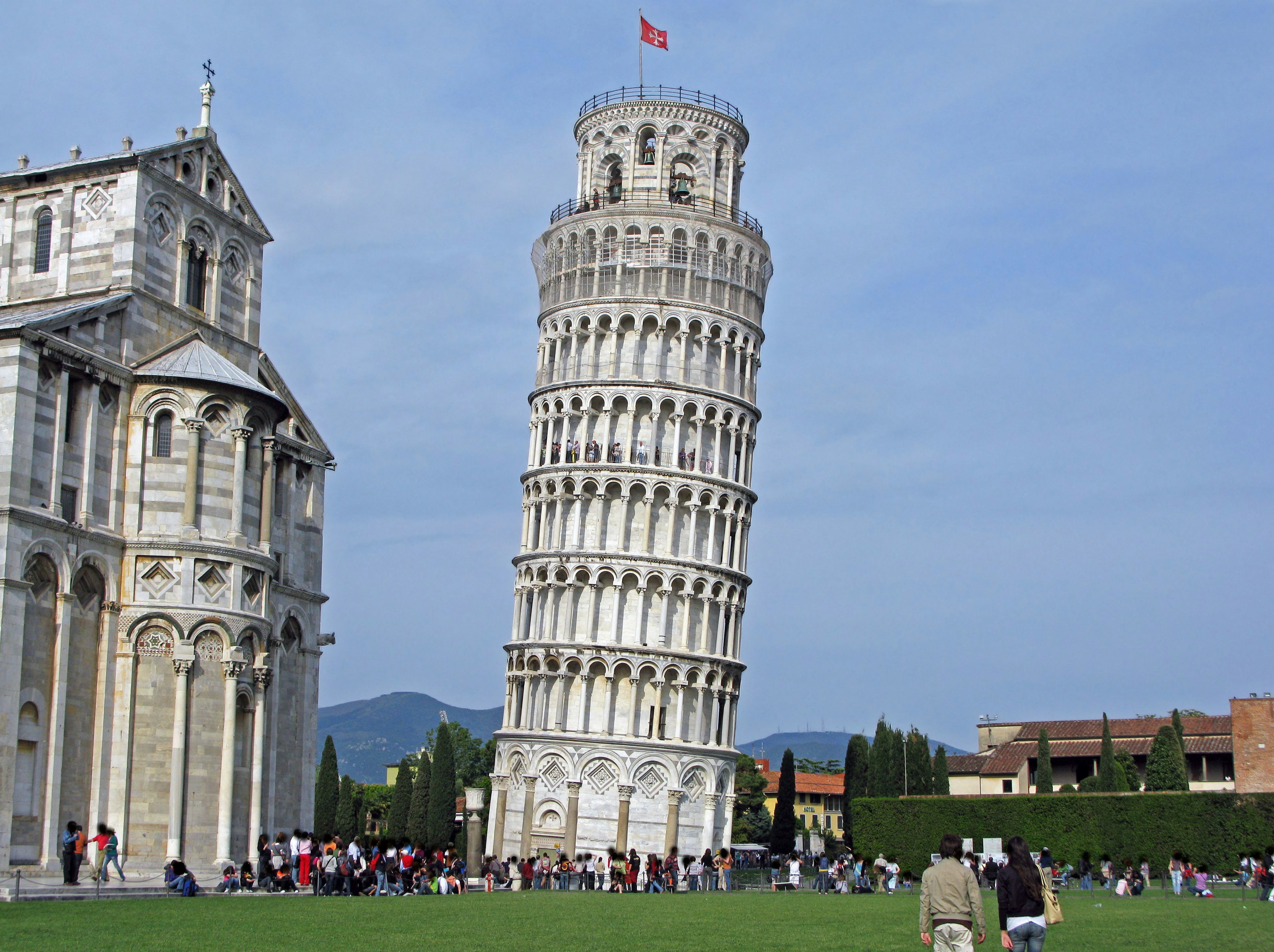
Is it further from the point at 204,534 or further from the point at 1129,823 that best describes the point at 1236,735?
the point at 204,534

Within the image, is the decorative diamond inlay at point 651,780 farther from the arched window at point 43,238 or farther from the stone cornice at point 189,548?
the arched window at point 43,238

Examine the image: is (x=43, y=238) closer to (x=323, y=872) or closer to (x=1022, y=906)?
(x=323, y=872)

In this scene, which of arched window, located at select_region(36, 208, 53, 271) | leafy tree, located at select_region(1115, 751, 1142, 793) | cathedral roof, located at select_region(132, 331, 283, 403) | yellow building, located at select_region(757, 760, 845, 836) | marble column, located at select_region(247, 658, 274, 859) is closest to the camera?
cathedral roof, located at select_region(132, 331, 283, 403)

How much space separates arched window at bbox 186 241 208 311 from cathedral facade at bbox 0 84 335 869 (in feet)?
0.15

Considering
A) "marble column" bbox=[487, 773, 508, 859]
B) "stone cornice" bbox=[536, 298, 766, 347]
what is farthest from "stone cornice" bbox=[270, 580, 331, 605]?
"stone cornice" bbox=[536, 298, 766, 347]

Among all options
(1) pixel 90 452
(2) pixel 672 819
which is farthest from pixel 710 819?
(1) pixel 90 452

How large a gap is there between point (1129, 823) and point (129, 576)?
4223cm

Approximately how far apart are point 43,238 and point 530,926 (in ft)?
74.6

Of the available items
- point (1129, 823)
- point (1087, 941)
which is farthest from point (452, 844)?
point (1087, 941)

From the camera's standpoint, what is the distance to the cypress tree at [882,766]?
261ft

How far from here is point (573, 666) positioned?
6322 centimetres

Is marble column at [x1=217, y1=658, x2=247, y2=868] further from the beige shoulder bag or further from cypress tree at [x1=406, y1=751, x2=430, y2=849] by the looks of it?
cypress tree at [x1=406, y1=751, x2=430, y2=849]

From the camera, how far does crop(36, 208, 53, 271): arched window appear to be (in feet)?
120

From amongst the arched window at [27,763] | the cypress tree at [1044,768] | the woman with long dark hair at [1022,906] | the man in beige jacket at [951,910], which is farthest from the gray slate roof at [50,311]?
the cypress tree at [1044,768]
